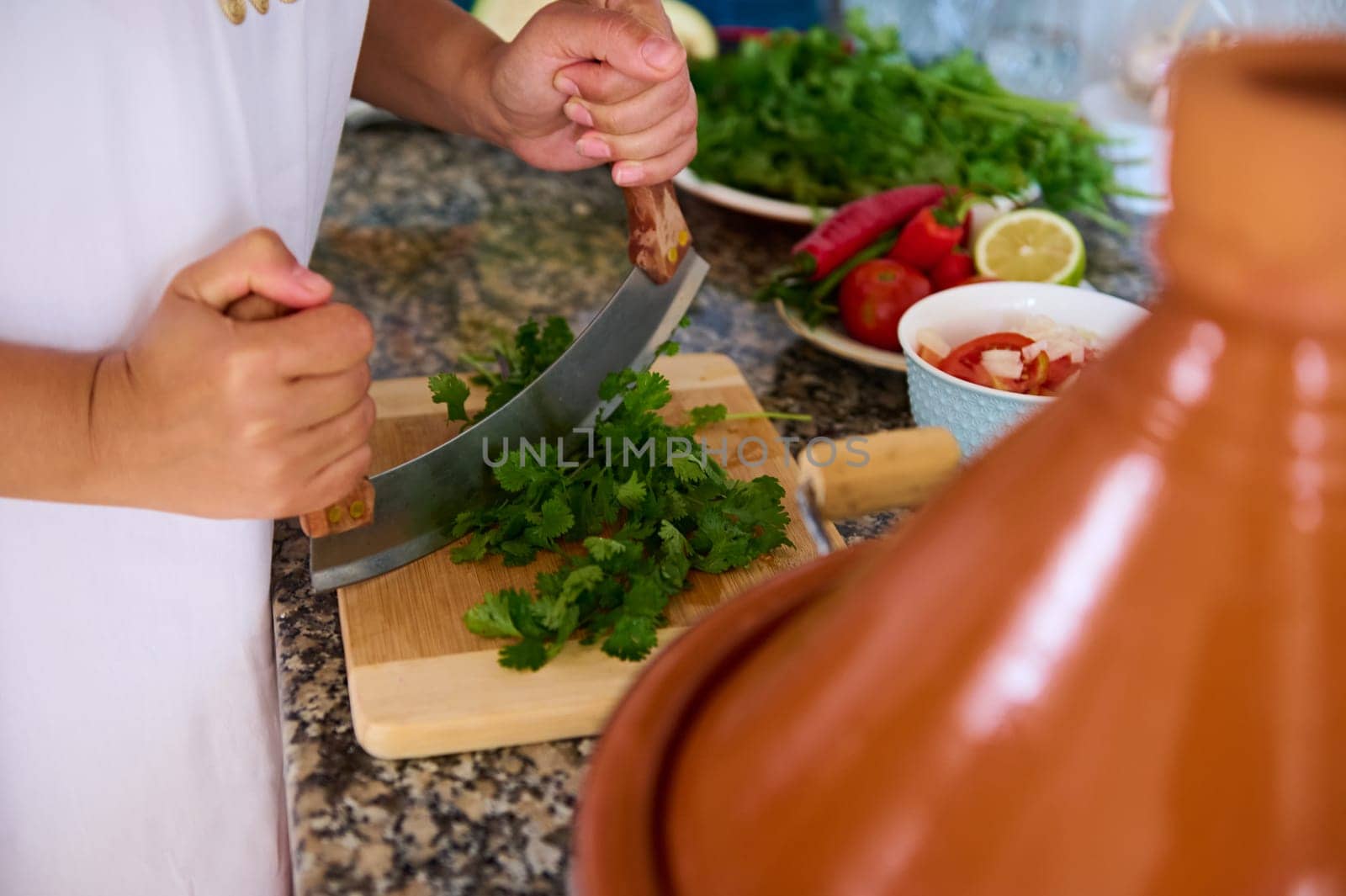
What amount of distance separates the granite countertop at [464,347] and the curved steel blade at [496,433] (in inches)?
3.6

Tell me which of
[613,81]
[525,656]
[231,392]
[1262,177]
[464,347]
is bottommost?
[464,347]

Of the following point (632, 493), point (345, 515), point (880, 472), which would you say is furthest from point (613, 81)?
point (880, 472)

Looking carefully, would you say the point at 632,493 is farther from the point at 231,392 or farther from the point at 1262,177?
the point at 1262,177

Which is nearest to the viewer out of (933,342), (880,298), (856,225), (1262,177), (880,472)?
(1262,177)

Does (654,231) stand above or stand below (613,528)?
above

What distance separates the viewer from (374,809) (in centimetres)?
90

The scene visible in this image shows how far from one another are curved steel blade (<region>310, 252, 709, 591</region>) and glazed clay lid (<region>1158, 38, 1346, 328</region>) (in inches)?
33.7

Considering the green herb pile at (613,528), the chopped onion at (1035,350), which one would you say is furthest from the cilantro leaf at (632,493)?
the chopped onion at (1035,350)

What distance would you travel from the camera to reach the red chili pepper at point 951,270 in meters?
1.73

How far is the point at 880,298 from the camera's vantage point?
164cm

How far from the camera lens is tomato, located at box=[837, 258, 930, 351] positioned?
1.64 m

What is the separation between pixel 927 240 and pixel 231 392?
3.79ft

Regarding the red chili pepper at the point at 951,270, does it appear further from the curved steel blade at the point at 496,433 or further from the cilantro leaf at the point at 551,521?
the cilantro leaf at the point at 551,521

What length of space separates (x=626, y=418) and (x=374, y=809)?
0.49m
